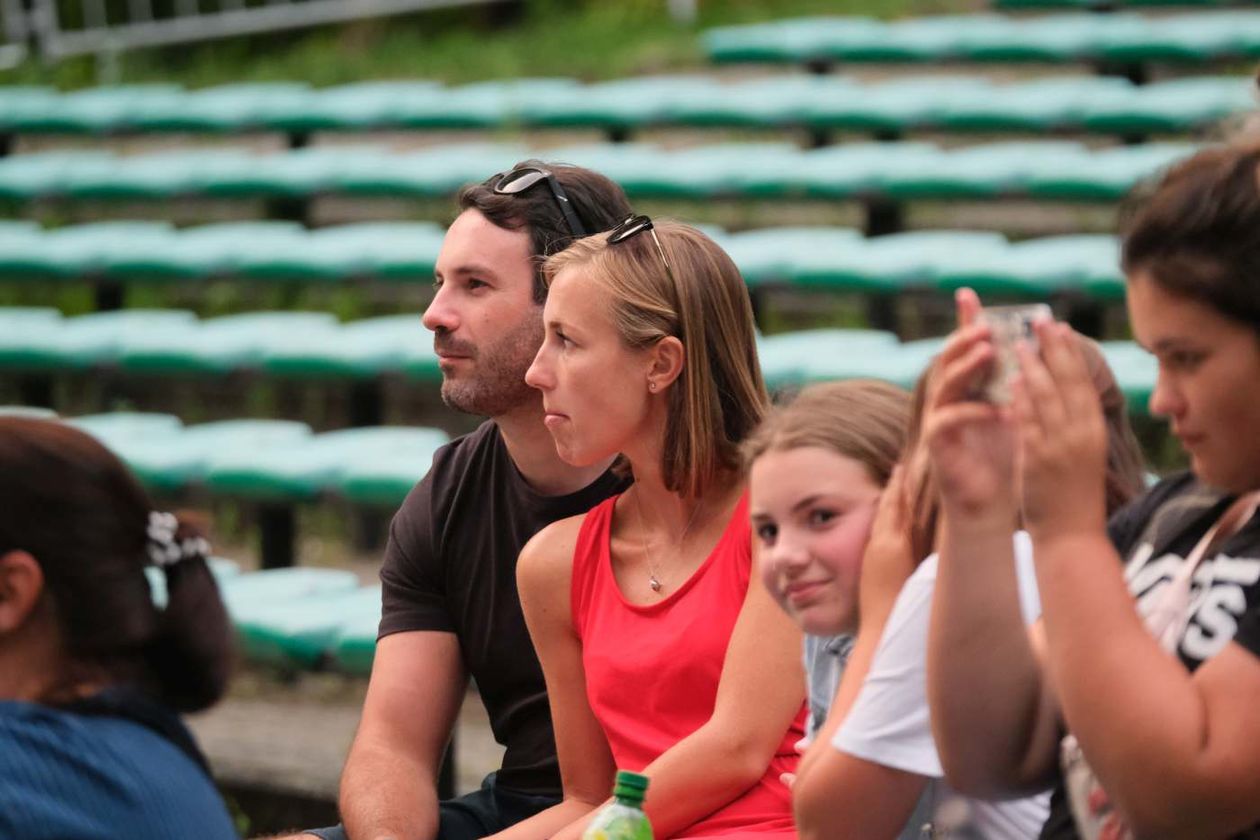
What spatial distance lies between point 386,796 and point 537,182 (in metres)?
0.92

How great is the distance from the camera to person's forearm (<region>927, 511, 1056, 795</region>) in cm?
148

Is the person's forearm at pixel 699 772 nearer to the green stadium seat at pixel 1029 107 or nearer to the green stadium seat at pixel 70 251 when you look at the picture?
the green stadium seat at pixel 70 251

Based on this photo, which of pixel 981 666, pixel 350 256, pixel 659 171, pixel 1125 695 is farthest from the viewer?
pixel 659 171

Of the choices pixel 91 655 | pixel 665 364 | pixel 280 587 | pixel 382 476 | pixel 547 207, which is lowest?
pixel 280 587

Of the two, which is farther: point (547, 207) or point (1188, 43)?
point (1188, 43)

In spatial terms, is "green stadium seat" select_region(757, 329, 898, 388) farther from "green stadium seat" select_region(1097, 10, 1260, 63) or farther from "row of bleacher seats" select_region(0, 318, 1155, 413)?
"green stadium seat" select_region(1097, 10, 1260, 63)

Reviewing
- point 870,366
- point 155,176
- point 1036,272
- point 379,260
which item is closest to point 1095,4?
point 1036,272

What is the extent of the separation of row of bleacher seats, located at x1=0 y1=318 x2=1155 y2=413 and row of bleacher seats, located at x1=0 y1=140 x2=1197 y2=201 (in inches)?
25.6

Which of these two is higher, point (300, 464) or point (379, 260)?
point (379, 260)

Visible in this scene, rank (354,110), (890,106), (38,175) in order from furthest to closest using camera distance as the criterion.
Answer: (354,110) → (38,175) → (890,106)

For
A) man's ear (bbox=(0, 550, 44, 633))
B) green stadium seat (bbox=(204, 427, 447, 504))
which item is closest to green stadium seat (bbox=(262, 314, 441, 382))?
green stadium seat (bbox=(204, 427, 447, 504))

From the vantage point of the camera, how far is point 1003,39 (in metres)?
7.18

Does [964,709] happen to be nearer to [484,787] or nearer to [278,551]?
[484,787]

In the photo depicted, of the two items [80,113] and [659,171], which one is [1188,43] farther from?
[80,113]
